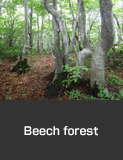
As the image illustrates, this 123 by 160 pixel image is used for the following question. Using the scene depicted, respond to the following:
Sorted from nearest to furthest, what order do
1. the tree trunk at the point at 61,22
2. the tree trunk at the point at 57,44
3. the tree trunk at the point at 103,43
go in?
the tree trunk at the point at 103,43, the tree trunk at the point at 61,22, the tree trunk at the point at 57,44

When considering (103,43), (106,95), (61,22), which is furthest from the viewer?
(61,22)

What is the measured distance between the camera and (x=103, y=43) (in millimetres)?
3641

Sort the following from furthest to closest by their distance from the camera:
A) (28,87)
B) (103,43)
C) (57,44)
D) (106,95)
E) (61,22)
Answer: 1. (28,87)
2. (57,44)
3. (61,22)
4. (103,43)
5. (106,95)

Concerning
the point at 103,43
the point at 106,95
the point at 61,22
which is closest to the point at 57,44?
A: the point at 61,22

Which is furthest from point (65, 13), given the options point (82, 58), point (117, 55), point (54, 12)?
point (82, 58)

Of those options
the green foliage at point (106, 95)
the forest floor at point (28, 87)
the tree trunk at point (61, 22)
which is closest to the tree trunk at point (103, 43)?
the green foliage at point (106, 95)

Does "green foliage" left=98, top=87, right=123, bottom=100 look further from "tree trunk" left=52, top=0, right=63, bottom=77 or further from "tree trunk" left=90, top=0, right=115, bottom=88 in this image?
"tree trunk" left=52, top=0, right=63, bottom=77

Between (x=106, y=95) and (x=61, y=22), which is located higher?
(x=61, y=22)

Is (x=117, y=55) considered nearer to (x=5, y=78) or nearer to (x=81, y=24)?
(x=81, y=24)

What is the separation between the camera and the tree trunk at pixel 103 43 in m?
3.24

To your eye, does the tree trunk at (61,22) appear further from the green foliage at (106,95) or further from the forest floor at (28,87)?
the green foliage at (106,95)

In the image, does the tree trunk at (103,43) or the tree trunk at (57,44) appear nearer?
the tree trunk at (103,43)

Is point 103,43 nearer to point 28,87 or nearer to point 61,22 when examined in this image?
point 61,22

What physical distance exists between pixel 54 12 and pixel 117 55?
5972 millimetres
